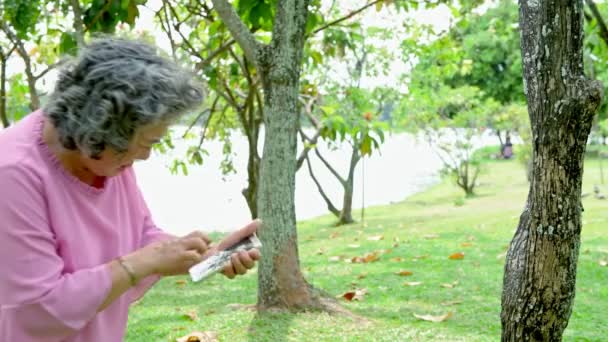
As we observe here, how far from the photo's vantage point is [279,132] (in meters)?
4.31

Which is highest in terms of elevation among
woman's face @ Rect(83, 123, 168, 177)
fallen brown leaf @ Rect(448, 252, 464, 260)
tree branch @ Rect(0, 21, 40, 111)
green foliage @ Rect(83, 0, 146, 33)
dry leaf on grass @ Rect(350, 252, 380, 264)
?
green foliage @ Rect(83, 0, 146, 33)

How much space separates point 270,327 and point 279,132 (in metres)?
0.95

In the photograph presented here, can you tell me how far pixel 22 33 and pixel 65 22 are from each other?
2.56 metres

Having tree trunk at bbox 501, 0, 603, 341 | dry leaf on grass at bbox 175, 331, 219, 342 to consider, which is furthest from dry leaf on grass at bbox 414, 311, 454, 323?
tree trunk at bbox 501, 0, 603, 341

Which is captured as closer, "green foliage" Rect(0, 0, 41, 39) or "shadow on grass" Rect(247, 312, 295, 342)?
"shadow on grass" Rect(247, 312, 295, 342)

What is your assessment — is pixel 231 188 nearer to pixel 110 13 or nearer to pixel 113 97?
pixel 110 13

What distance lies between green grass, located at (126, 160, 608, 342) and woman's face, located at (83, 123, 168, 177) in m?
2.26

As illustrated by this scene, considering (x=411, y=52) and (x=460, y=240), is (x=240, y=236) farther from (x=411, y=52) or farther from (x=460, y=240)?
(x=411, y=52)

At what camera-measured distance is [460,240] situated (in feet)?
25.4

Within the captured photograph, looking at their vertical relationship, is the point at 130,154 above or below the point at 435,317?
above

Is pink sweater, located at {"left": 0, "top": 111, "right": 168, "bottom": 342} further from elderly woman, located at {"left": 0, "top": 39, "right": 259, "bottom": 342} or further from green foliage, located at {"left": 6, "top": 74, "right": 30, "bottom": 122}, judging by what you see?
green foliage, located at {"left": 6, "top": 74, "right": 30, "bottom": 122}

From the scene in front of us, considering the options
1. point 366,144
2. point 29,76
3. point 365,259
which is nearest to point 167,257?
point 366,144

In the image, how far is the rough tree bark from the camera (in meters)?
4.30

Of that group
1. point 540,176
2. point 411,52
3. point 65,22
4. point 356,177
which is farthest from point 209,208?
point 540,176
